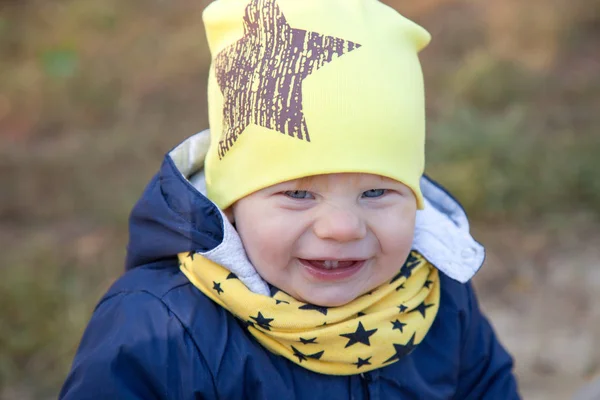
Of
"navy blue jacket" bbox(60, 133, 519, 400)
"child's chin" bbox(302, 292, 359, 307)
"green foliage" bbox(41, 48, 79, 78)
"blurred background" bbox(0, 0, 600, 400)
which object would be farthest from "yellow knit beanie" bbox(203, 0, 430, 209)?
"green foliage" bbox(41, 48, 79, 78)

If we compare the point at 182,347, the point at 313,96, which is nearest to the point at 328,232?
the point at 313,96

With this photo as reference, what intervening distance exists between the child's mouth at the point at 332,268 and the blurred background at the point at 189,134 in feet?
5.10

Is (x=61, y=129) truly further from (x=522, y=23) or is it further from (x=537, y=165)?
(x=522, y=23)

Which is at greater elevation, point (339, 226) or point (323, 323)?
point (339, 226)

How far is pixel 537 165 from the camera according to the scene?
4062mm

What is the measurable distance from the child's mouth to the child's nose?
91 millimetres

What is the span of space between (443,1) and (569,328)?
3.15 meters

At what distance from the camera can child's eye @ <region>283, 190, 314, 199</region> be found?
5.46ft

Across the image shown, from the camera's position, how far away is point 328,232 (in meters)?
1.61

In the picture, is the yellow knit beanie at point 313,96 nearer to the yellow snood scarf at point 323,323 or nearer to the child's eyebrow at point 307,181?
the child's eyebrow at point 307,181

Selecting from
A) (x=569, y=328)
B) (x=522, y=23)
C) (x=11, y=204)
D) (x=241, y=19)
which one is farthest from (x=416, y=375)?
(x=522, y=23)

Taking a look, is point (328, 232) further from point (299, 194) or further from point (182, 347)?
point (182, 347)

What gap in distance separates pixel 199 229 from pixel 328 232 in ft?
0.93

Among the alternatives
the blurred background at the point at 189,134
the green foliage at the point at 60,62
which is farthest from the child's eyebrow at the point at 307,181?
the green foliage at the point at 60,62
